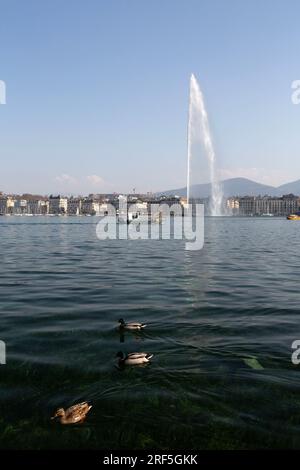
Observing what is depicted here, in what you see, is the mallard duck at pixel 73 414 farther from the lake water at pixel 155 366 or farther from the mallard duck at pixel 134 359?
the mallard duck at pixel 134 359

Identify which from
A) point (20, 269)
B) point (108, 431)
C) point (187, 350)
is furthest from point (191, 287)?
point (108, 431)

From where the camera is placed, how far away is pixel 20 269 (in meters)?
29.1

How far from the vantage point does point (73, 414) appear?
845 cm

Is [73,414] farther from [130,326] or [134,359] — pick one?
[130,326]

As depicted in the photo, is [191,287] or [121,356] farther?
[191,287]

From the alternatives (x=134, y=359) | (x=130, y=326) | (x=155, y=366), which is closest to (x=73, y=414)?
(x=134, y=359)

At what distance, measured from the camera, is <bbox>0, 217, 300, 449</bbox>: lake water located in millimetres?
8180

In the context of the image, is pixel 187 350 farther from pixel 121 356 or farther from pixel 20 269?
pixel 20 269

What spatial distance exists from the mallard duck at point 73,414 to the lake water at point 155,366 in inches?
5.8

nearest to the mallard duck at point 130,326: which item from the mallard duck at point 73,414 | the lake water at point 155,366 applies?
the lake water at point 155,366

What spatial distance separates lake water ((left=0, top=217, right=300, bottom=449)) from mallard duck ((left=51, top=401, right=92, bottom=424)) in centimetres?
15

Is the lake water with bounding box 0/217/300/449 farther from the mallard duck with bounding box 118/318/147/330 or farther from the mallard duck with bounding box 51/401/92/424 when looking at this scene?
the mallard duck with bounding box 118/318/147/330

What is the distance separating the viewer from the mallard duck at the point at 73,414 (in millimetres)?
8375

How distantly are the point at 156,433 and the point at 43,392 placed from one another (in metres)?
2.90
